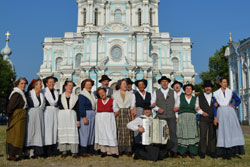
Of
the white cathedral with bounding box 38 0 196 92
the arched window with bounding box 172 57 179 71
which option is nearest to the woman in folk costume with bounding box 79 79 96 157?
the white cathedral with bounding box 38 0 196 92

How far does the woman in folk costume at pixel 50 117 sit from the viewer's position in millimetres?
7004

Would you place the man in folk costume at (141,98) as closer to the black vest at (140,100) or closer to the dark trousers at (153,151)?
the black vest at (140,100)

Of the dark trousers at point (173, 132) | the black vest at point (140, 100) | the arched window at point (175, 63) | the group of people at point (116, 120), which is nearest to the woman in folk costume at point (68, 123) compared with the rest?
the group of people at point (116, 120)

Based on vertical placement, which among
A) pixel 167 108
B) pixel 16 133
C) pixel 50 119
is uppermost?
pixel 167 108

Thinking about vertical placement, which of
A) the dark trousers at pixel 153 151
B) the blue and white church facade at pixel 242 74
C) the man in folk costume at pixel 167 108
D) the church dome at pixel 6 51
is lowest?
the dark trousers at pixel 153 151

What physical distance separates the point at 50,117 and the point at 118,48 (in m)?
27.4

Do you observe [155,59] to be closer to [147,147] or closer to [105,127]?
[105,127]

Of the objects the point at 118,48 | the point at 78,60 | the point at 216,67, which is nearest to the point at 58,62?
the point at 78,60

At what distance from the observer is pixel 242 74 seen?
27578mm

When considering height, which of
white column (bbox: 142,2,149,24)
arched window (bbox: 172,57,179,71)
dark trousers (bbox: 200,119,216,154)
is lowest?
dark trousers (bbox: 200,119,216,154)

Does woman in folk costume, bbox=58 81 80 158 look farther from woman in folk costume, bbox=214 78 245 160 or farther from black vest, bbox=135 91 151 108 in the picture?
woman in folk costume, bbox=214 78 245 160

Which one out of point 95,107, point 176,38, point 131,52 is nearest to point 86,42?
point 131,52

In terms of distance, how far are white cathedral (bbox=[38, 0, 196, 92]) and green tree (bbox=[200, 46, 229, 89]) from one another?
17.4 ft

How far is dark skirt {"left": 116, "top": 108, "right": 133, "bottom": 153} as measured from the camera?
23.5 feet
